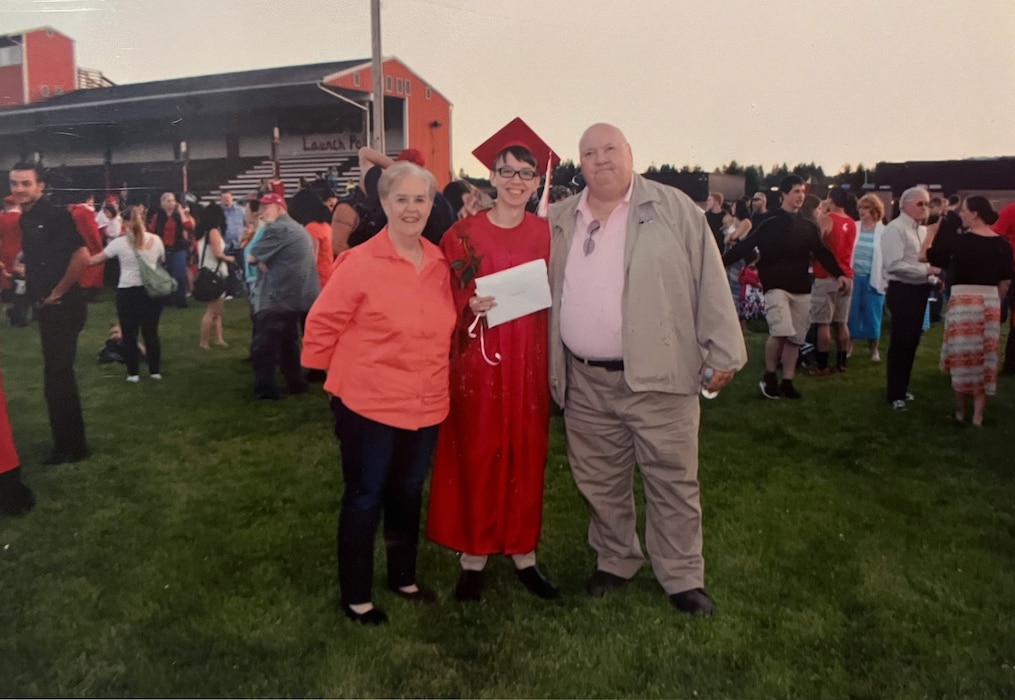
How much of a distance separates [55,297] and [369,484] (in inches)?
67.5

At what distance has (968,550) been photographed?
132 inches

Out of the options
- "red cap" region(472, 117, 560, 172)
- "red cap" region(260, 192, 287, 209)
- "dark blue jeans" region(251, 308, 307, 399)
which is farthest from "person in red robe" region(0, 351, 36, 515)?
"red cap" region(472, 117, 560, 172)

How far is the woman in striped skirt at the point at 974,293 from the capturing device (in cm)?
499

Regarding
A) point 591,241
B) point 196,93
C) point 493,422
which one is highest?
point 196,93

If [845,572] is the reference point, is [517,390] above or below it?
above

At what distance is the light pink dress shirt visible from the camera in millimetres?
2662

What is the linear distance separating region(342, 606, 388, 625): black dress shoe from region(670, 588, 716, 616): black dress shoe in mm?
1092

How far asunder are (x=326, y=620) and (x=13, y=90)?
234 centimetres

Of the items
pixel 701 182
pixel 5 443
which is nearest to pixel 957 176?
pixel 701 182

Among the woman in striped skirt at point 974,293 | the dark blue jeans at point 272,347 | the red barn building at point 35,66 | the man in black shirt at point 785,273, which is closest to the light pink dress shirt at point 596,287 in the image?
the red barn building at point 35,66

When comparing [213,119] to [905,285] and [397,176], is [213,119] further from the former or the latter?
[905,285]

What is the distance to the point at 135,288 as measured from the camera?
10.5 feet

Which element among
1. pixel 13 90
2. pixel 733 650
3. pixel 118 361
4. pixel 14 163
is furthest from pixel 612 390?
pixel 13 90

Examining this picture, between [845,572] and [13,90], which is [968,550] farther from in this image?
[13,90]
